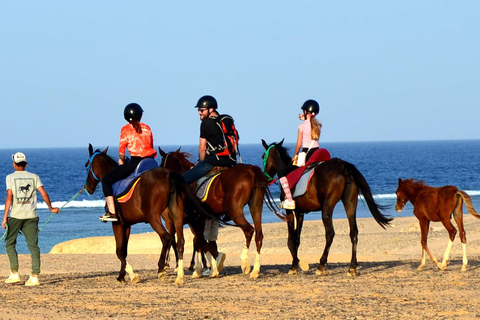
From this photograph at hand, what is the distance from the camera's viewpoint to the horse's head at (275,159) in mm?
14195

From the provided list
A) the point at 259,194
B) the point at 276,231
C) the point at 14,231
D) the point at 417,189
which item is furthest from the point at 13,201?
the point at 276,231

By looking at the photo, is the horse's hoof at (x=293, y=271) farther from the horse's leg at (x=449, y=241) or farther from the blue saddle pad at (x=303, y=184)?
the horse's leg at (x=449, y=241)

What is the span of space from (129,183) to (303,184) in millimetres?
3017

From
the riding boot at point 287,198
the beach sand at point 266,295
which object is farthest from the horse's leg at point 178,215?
the riding boot at point 287,198

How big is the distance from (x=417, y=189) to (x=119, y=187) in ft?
17.8

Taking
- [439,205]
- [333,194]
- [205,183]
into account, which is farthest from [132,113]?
[439,205]

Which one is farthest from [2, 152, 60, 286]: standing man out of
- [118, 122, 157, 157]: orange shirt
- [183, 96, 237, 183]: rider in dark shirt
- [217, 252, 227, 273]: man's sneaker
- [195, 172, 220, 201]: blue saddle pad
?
[217, 252, 227, 273]: man's sneaker

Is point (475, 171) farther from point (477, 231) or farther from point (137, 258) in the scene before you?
point (137, 258)

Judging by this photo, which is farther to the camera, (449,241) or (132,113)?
(449,241)

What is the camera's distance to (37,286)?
12617mm

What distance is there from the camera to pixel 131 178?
42.1 ft

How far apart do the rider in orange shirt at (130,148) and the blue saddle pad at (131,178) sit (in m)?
0.06

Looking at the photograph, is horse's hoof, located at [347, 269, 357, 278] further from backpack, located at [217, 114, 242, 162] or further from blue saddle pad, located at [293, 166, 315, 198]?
backpack, located at [217, 114, 242, 162]

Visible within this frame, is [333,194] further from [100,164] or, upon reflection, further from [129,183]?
[100,164]
